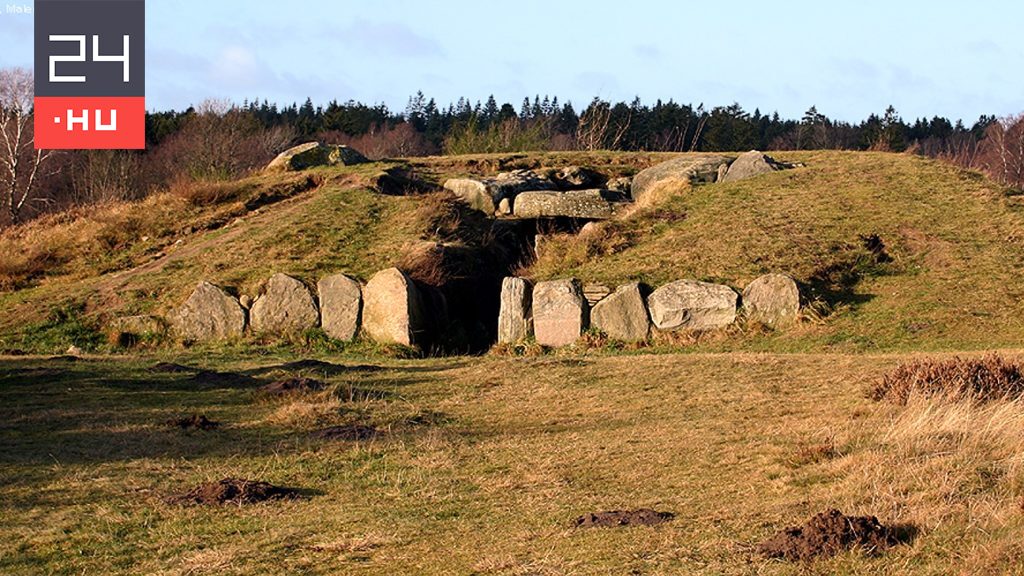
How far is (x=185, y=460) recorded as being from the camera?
12.9m

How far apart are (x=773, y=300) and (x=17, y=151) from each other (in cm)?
5175

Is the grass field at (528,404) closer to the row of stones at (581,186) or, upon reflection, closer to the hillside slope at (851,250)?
the hillside slope at (851,250)

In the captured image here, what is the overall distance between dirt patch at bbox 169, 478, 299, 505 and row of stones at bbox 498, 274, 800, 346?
46.5 ft

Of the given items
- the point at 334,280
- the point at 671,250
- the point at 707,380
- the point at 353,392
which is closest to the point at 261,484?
the point at 353,392

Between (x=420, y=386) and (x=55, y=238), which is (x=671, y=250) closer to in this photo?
(x=420, y=386)

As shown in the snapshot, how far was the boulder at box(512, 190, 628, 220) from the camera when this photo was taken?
32906 millimetres

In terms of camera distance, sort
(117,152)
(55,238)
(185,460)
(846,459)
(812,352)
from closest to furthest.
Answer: (846,459) < (185,460) < (812,352) < (55,238) < (117,152)

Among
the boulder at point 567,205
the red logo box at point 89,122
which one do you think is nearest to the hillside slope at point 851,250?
the boulder at point 567,205

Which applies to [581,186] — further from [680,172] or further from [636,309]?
[636,309]

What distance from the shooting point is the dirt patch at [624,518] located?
30.8ft

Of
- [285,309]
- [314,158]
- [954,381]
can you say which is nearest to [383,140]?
[314,158]

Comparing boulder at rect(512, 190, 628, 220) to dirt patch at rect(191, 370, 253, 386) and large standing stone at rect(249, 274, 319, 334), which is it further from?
dirt patch at rect(191, 370, 253, 386)

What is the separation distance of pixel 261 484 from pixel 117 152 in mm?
62253

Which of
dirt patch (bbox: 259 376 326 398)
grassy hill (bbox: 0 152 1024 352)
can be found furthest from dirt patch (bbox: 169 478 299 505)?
grassy hill (bbox: 0 152 1024 352)
